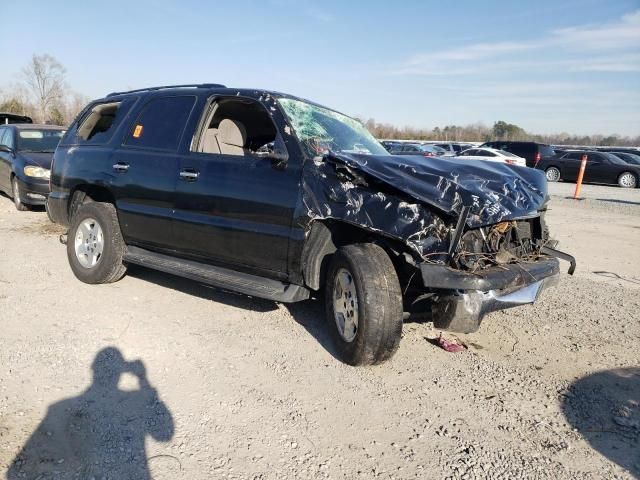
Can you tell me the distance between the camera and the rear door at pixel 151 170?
471cm

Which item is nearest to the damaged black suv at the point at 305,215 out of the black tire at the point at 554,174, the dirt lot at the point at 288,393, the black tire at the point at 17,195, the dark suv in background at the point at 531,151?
the dirt lot at the point at 288,393

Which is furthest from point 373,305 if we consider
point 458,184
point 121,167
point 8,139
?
point 8,139

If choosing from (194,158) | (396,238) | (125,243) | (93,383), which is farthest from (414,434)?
(125,243)

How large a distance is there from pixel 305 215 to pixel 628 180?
68.1 ft

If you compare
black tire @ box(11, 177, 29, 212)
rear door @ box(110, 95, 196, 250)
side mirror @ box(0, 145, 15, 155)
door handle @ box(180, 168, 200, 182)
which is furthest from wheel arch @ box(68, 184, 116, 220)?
side mirror @ box(0, 145, 15, 155)

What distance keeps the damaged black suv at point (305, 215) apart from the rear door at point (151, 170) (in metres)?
0.01

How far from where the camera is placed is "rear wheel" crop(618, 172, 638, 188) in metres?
20.4

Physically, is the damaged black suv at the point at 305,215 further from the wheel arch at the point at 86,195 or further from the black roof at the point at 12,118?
the black roof at the point at 12,118

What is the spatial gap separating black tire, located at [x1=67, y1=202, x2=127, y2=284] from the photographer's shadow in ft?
6.53

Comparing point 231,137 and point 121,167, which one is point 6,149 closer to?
point 121,167

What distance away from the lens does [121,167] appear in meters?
5.06

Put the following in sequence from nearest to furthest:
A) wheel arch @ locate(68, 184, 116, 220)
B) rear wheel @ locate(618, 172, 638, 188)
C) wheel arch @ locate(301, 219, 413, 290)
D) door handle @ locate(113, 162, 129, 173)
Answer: wheel arch @ locate(301, 219, 413, 290) < door handle @ locate(113, 162, 129, 173) < wheel arch @ locate(68, 184, 116, 220) < rear wheel @ locate(618, 172, 638, 188)

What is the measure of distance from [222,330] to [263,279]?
1.81 feet

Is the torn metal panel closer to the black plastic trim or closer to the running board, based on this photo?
the black plastic trim
